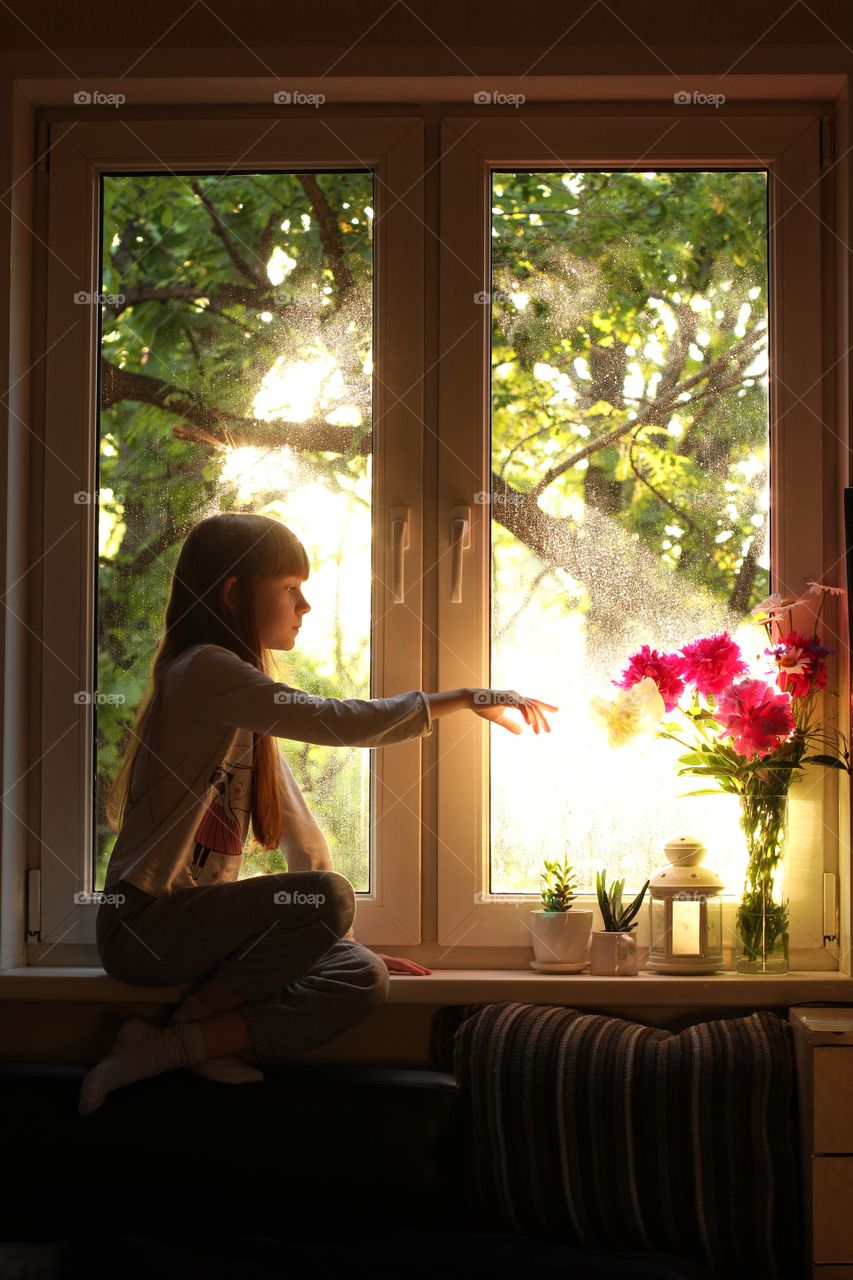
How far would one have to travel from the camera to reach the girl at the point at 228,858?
6.14ft

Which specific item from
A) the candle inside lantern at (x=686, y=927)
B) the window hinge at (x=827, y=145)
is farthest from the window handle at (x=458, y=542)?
the window hinge at (x=827, y=145)

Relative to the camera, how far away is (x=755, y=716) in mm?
1950

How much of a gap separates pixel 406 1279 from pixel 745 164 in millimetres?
1917

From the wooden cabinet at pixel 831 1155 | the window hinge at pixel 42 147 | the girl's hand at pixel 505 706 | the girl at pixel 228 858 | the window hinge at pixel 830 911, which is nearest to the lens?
the wooden cabinet at pixel 831 1155

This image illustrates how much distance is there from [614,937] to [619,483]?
80 cm

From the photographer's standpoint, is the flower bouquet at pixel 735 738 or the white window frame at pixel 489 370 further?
the white window frame at pixel 489 370

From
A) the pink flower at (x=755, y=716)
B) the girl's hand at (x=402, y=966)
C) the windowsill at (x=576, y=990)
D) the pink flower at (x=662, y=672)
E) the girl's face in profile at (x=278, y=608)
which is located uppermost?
the girl's face in profile at (x=278, y=608)

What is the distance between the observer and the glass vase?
202 centimetres

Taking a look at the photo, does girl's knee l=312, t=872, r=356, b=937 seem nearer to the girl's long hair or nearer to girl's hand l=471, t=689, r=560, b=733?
the girl's long hair

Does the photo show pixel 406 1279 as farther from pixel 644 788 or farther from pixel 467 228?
pixel 467 228

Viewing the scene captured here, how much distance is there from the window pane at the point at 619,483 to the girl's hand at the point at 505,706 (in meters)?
0.16

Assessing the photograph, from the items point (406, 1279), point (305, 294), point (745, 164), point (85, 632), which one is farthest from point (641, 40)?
point (406, 1279)

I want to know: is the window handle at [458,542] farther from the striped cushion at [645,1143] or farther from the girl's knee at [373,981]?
the striped cushion at [645,1143]

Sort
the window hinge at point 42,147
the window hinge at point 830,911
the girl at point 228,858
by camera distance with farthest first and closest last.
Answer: the window hinge at point 42,147 → the window hinge at point 830,911 → the girl at point 228,858
